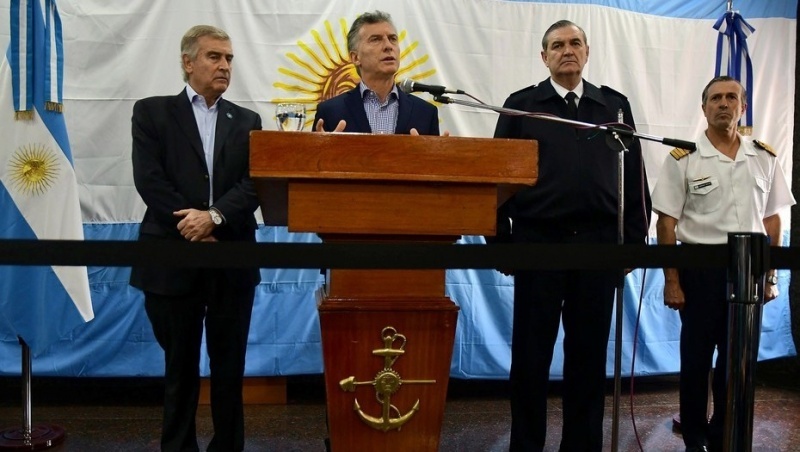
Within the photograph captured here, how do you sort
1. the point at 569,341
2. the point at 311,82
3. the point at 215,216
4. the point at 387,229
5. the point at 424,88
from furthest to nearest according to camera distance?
the point at 311,82 → the point at 569,341 → the point at 215,216 → the point at 424,88 → the point at 387,229

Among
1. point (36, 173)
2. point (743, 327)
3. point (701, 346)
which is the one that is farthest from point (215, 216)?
point (701, 346)

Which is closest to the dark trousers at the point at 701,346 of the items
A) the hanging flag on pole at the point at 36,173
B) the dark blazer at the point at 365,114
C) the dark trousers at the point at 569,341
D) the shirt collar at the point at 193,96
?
the dark trousers at the point at 569,341

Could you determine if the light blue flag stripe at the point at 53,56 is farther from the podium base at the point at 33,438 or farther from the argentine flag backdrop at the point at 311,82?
the podium base at the point at 33,438

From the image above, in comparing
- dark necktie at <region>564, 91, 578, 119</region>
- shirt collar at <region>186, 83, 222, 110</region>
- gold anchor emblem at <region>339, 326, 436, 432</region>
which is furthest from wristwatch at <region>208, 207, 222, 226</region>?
dark necktie at <region>564, 91, 578, 119</region>

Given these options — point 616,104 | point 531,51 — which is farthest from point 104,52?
point 616,104

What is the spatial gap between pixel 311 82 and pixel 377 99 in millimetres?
1277

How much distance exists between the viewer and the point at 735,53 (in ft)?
12.5

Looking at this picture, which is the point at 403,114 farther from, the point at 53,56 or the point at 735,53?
the point at 735,53

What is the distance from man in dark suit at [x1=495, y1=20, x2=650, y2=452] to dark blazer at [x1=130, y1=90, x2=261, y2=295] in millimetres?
866

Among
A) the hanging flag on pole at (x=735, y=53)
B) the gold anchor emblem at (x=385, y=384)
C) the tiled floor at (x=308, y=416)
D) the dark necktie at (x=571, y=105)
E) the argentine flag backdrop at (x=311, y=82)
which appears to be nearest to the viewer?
the gold anchor emblem at (x=385, y=384)

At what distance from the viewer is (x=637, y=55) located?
3.97 meters

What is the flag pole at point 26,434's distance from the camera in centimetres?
288

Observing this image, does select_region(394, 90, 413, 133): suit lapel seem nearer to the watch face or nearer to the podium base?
the watch face

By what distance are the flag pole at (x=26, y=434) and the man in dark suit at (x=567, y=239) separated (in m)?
1.76
